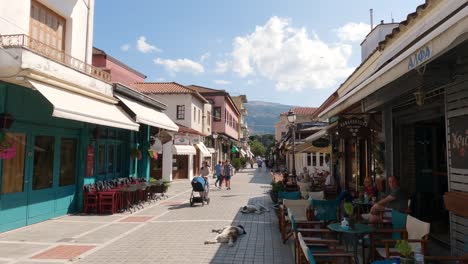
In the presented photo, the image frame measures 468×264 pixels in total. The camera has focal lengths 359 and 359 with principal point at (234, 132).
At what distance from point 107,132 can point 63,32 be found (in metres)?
4.14

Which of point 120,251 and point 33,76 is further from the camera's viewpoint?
point 33,76

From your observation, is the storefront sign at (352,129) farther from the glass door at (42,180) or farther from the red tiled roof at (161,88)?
the red tiled roof at (161,88)

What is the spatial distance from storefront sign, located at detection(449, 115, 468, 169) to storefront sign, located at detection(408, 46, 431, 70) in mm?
2039

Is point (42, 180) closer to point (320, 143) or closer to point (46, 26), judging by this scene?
point (46, 26)

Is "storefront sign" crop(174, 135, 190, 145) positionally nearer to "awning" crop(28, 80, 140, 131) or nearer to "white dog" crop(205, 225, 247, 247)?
"awning" crop(28, 80, 140, 131)

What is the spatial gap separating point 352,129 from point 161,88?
23.8m

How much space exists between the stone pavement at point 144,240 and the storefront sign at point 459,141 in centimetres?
332

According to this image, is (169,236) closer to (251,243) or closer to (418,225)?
(251,243)

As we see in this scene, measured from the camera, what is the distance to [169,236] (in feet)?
28.4

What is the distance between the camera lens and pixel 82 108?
31.2 feet

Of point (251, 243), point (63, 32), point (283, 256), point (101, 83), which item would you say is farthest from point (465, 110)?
point (63, 32)

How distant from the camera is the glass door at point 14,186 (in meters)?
8.63

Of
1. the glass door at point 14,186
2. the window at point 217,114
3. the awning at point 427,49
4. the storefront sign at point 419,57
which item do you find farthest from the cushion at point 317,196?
the window at point 217,114

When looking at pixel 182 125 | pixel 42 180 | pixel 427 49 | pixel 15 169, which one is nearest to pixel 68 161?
pixel 42 180
